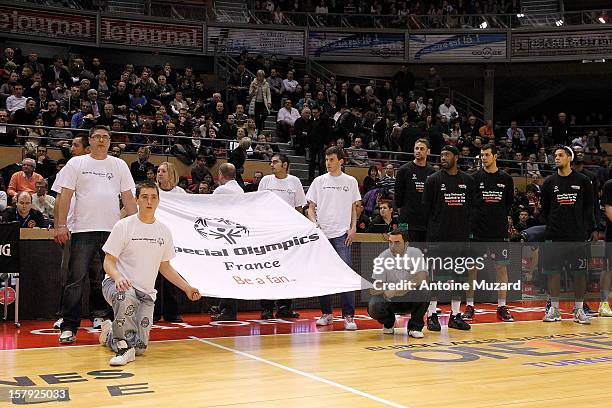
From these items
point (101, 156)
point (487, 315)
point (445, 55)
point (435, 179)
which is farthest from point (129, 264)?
point (445, 55)

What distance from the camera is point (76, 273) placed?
7.46m

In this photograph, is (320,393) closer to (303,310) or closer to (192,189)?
(303,310)

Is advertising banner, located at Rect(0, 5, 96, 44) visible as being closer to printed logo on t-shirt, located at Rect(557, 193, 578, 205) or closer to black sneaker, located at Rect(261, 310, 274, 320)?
black sneaker, located at Rect(261, 310, 274, 320)

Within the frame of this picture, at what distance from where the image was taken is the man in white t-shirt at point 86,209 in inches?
294

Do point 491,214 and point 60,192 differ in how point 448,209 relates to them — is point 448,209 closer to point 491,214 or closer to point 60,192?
point 491,214

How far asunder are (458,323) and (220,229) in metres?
2.98

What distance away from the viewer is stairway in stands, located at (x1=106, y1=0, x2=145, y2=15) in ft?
76.0

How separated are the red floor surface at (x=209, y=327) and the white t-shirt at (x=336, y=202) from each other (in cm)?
117

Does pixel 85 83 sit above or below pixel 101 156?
above

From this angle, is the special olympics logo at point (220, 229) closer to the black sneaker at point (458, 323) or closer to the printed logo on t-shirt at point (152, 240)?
the printed logo on t-shirt at point (152, 240)

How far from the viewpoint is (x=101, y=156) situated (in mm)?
7695

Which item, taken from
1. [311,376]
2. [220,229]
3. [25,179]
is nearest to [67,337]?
[220,229]

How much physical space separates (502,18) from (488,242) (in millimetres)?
18420

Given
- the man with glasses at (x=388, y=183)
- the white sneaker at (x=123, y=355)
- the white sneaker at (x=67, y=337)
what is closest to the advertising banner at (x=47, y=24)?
the man with glasses at (x=388, y=183)
